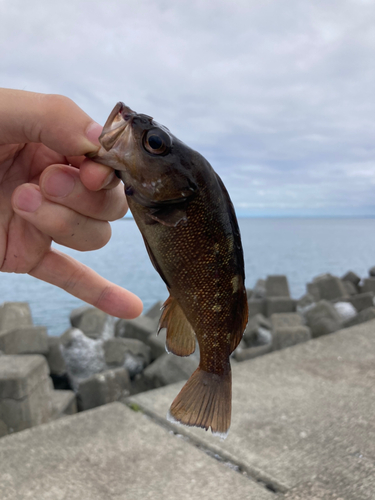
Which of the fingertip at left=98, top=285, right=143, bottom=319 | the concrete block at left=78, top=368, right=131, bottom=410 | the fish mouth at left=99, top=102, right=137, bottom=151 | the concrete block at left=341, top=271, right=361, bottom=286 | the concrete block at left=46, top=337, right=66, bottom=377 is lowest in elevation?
the concrete block at left=78, top=368, right=131, bottom=410

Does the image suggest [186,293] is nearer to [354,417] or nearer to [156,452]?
[156,452]

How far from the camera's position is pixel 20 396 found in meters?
3.21

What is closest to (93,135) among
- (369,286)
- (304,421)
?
(304,421)

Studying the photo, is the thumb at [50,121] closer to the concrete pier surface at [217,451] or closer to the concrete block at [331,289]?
the concrete pier surface at [217,451]

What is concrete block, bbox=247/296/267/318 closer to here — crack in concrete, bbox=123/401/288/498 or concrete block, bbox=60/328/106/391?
concrete block, bbox=60/328/106/391

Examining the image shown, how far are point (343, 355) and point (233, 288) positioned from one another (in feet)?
10.3

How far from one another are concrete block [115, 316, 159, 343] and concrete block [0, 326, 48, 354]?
142 cm

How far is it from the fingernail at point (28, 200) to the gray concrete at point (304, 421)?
1.88m

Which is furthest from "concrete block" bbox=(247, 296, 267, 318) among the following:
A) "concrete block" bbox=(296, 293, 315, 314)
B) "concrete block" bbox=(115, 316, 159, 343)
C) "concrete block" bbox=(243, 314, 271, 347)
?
"concrete block" bbox=(115, 316, 159, 343)

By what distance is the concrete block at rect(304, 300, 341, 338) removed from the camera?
5504 mm

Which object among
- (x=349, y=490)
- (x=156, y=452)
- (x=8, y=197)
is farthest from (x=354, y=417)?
(x=8, y=197)

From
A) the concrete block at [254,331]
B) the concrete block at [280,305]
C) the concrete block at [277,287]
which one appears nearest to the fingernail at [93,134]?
the concrete block at [254,331]

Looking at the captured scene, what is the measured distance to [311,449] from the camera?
8.41 feet

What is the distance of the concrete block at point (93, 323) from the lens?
6.01 m
